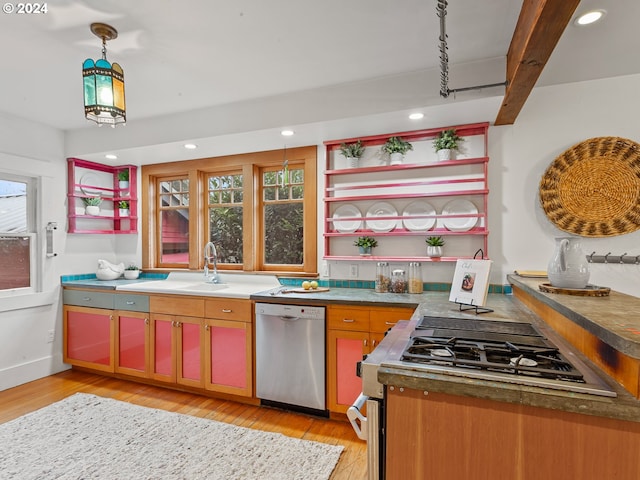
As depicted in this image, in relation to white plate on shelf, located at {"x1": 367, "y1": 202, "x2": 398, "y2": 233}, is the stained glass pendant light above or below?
above

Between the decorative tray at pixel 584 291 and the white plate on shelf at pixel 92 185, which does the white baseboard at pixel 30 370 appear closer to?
the white plate on shelf at pixel 92 185

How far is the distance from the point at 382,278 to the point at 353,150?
3.72 feet

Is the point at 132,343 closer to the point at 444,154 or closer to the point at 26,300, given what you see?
the point at 26,300

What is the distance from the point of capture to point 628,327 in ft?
3.23

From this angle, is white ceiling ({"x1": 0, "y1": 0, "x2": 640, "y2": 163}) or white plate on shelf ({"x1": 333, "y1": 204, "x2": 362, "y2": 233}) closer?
white ceiling ({"x1": 0, "y1": 0, "x2": 640, "y2": 163})

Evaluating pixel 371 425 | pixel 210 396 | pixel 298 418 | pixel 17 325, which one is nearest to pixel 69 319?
pixel 17 325

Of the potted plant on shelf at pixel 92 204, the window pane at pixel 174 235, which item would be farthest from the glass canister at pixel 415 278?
the potted plant on shelf at pixel 92 204

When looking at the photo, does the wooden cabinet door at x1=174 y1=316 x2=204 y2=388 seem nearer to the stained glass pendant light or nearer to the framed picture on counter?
the stained glass pendant light

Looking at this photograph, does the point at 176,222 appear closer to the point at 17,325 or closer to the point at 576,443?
the point at 17,325

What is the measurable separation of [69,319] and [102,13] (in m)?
3.09

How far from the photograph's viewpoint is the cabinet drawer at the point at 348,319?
250cm

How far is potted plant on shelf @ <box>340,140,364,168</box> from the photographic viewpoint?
3.03 m

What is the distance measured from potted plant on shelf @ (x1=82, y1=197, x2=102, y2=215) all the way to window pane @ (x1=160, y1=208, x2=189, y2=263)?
66 cm

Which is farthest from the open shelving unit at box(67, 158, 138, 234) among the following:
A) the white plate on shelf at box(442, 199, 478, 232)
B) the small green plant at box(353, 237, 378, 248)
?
the white plate on shelf at box(442, 199, 478, 232)
